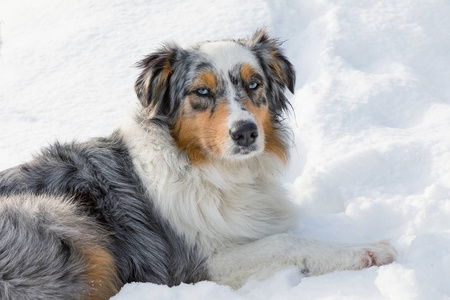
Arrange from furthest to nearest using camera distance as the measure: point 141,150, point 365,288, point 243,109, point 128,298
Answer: point 141,150 < point 243,109 < point 128,298 < point 365,288

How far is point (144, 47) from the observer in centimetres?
780

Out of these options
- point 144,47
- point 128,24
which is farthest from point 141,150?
point 128,24

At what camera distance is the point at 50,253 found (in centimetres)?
342

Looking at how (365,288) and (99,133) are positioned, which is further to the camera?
(99,133)

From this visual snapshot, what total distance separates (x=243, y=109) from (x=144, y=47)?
420cm

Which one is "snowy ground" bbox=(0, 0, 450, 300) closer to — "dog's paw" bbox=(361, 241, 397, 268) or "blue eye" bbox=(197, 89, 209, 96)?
"dog's paw" bbox=(361, 241, 397, 268)

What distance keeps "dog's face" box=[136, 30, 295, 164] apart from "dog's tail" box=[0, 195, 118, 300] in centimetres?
96

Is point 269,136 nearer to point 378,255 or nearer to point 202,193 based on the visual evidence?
point 202,193

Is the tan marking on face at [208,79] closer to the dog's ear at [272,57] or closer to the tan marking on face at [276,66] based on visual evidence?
the dog's ear at [272,57]

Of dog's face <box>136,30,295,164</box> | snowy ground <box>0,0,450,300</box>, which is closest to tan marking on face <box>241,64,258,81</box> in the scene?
dog's face <box>136,30,295,164</box>

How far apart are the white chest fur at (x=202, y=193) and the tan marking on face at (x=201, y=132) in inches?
2.7

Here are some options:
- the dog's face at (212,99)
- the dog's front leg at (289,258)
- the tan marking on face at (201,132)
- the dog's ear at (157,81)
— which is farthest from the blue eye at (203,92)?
the dog's front leg at (289,258)

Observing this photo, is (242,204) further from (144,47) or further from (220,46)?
(144,47)

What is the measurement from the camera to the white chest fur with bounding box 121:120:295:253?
4.09 m
